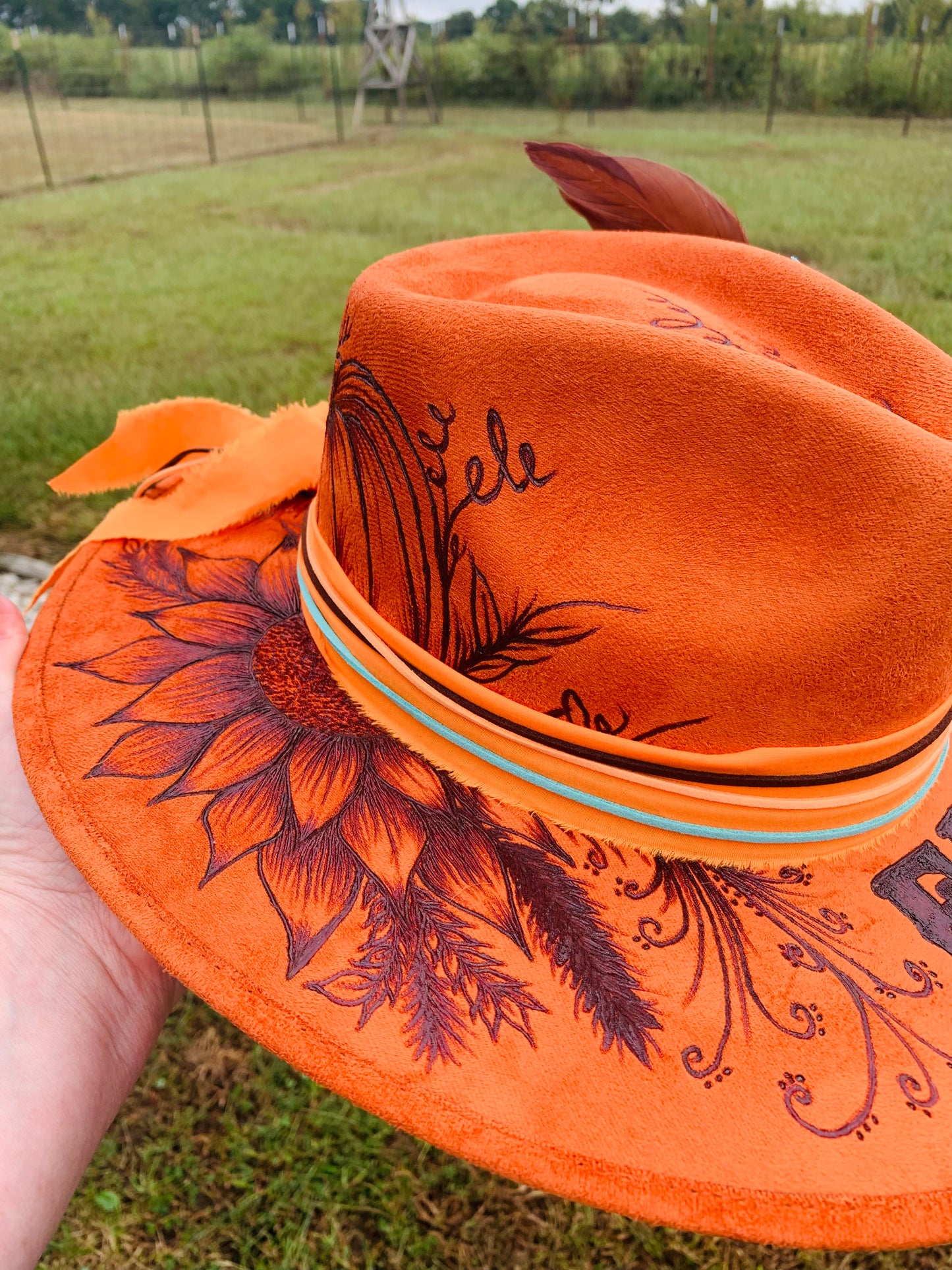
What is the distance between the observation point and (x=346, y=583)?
92cm

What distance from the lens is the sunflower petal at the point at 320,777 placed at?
871 millimetres

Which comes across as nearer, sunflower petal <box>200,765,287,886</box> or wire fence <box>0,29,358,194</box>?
sunflower petal <box>200,765,287,886</box>

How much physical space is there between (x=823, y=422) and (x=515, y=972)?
55cm

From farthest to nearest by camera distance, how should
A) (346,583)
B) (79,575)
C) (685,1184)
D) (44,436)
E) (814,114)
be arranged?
(44,436), (814,114), (79,575), (346,583), (685,1184)

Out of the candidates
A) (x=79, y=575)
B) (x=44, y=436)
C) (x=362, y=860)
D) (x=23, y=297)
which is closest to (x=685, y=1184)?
(x=362, y=860)

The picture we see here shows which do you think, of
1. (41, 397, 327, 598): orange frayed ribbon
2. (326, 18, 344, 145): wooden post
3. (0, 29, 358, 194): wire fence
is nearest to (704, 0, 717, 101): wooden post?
(41, 397, 327, 598): orange frayed ribbon

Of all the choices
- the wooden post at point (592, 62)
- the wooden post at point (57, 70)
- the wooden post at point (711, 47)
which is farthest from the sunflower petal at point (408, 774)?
the wooden post at point (57, 70)

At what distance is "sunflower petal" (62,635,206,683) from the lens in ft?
3.44

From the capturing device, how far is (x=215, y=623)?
3.74 ft

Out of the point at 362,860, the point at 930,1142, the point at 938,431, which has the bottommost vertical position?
the point at 930,1142

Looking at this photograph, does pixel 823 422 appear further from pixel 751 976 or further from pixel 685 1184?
pixel 685 1184

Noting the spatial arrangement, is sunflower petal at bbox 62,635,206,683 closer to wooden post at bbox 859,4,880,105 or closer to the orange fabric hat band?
the orange fabric hat band

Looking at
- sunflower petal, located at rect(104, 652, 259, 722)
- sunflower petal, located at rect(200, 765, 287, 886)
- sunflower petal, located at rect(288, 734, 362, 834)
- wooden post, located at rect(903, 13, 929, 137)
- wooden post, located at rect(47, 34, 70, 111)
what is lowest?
sunflower petal, located at rect(200, 765, 287, 886)

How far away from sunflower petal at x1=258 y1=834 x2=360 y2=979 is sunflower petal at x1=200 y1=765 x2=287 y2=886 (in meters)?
0.03
